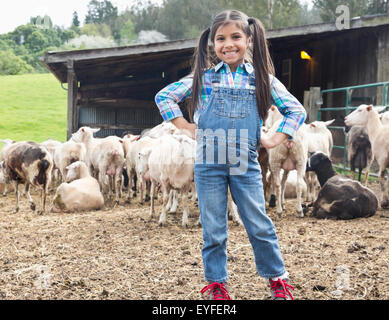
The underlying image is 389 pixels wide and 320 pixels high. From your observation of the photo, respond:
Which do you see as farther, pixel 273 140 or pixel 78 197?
pixel 78 197

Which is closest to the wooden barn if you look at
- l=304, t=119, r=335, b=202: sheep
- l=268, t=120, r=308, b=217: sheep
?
l=304, t=119, r=335, b=202: sheep

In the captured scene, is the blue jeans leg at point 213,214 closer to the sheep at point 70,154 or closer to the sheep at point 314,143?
the sheep at point 314,143

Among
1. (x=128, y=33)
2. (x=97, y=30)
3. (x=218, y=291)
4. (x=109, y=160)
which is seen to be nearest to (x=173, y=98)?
(x=218, y=291)

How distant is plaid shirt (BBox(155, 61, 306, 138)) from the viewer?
280 centimetres

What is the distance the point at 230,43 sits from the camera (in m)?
2.73

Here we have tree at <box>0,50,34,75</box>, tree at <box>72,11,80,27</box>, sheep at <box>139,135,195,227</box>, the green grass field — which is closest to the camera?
sheep at <box>139,135,195,227</box>

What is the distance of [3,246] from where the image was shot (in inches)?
206

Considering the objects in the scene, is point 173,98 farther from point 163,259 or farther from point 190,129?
point 163,259

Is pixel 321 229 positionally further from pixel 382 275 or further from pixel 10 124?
pixel 10 124

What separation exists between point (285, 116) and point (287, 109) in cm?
5

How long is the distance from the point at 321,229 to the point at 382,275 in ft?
6.08

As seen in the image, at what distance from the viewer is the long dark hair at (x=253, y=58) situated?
109 inches

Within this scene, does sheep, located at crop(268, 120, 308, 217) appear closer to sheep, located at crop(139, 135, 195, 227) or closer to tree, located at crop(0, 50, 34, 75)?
sheep, located at crop(139, 135, 195, 227)

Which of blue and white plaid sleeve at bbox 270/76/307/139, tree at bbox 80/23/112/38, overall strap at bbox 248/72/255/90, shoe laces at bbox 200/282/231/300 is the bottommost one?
shoe laces at bbox 200/282/231/300
